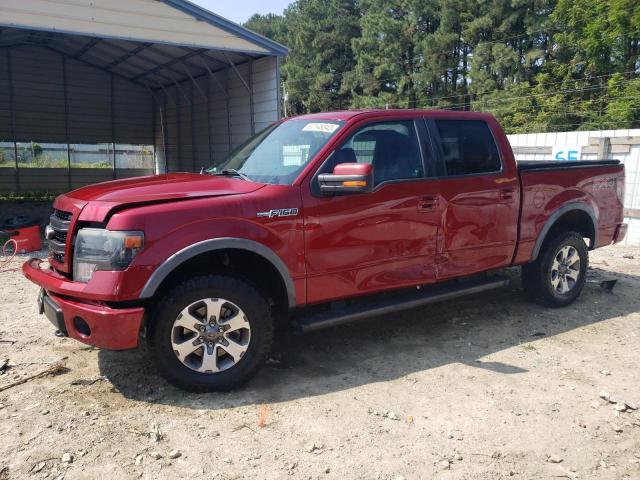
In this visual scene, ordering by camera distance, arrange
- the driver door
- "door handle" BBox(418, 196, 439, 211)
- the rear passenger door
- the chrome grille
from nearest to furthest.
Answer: the chrome grille, the driver door, "door handle" BBox(418, 196, 439, 211), the rear passenger door

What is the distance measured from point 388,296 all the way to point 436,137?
4.88ft

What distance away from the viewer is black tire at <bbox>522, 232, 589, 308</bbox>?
5660 mm

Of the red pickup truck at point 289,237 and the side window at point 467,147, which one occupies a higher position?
the side window at point 467,147

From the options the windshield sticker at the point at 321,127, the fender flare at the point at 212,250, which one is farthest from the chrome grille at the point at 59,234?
the windshield sticker at the point at 321,127

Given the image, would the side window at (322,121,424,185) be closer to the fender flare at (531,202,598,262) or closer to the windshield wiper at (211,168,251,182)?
the windshield wiper at (211,168,251,182)

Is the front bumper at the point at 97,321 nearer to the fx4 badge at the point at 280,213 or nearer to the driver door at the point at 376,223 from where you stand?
the fx4 badge at the point at 280,213

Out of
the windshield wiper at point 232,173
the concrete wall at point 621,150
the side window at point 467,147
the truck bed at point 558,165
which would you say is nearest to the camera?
the windshield wiper at point 232,173

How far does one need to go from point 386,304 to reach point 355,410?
104 cm

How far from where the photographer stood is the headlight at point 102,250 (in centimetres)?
337

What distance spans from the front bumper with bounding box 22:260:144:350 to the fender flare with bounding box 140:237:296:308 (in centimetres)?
18

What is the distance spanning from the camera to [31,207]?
14.4m

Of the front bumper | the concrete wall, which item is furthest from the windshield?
the concrete wall

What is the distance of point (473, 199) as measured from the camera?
15.9 ft

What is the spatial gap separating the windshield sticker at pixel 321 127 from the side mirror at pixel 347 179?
0.49 meters
